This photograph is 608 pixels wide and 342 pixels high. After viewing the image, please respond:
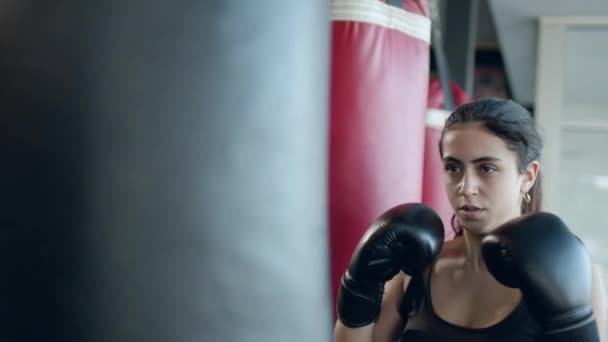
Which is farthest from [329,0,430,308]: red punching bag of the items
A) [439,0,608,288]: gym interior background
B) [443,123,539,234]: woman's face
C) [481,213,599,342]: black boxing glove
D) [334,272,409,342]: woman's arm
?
[439,0,608,288]: gym interior background

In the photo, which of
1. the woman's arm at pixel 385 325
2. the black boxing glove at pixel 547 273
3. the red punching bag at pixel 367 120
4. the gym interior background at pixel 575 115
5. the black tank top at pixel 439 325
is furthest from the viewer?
the gym interior background at pixel 575 115

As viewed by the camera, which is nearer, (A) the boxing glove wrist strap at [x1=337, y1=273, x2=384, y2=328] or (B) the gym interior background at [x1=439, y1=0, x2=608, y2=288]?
(A) the boxing glove wrist strap at [x1=337, y1=273, x2=384, y2=328]

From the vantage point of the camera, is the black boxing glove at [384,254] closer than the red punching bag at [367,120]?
Yes

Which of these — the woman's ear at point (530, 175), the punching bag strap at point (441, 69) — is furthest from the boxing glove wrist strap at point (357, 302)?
the punching bag strap at point (441, 69)

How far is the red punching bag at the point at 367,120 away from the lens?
4.04ft

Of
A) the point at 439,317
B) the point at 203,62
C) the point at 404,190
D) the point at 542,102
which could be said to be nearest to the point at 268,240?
the point at 203,62

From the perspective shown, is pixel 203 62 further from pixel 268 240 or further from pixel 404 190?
pixel 404 190

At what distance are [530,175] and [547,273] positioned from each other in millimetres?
248

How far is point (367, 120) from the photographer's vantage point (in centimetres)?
125

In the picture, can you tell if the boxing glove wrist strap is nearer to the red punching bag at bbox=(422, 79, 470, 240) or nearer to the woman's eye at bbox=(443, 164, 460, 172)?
the woman's eye at bbox=(443, 164, 460, 172)

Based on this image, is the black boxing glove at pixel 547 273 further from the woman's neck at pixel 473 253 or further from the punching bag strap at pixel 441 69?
the punching bag strap at pixel 441 69

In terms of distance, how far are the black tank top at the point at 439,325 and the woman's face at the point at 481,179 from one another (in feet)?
0.46

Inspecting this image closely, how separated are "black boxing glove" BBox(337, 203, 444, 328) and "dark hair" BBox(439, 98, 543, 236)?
6.2 inches

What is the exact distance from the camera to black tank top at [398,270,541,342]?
1014 millimetres
